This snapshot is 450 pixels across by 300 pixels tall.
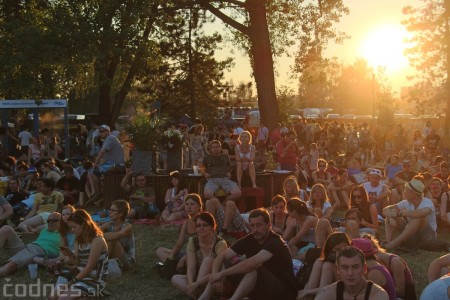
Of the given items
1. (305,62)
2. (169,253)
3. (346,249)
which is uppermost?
(305,62)

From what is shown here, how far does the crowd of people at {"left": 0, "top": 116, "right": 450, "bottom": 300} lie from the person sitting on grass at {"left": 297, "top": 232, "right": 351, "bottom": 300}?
0.4 inches

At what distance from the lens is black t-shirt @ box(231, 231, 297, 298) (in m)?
7.70

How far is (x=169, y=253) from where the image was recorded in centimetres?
1036

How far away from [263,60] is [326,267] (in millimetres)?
18116

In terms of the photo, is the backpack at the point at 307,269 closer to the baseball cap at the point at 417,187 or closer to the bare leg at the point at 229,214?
the baseball cap at the point at 417,187

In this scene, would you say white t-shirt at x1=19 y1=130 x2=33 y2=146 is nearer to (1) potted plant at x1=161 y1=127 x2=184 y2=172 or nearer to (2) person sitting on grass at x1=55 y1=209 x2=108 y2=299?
(1) potted plant at x1=161 y1=127 x2=184 y2=172

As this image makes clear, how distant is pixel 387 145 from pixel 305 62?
495 centimetres

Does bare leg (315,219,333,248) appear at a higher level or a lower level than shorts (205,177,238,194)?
lower

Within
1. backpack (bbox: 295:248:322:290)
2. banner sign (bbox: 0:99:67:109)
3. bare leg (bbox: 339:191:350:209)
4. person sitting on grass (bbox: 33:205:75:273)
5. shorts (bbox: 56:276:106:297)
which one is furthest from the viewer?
banner sign (bbox: 0:99:67:109)

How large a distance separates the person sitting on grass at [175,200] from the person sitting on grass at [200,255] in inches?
217

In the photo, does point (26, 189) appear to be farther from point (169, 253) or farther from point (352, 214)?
point (352, 214)

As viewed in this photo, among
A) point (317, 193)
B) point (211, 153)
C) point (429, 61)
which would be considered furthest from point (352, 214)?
point (429, 61)

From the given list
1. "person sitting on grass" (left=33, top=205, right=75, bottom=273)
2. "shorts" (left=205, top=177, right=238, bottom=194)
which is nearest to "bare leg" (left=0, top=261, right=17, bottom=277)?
"person sitting on grass" (left=33, top=205, right=75, bottom=273)

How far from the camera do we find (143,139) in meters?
16.3
